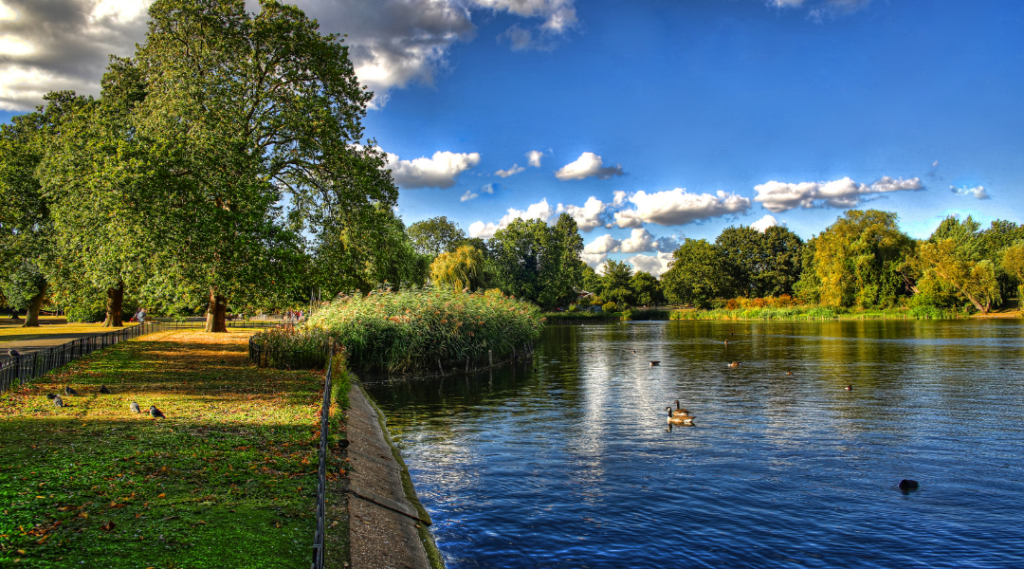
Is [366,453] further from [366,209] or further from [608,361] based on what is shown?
[608,361]

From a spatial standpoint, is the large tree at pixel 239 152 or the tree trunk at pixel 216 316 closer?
the large tree at pixel 239 152

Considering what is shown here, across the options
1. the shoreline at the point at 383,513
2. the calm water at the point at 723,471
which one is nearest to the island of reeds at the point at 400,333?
the calm water at the point at 723,471

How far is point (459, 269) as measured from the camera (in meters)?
52.6

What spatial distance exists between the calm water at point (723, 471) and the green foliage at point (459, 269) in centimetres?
2931

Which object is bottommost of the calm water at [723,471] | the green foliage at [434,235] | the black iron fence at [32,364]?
the calm water at [723,471]

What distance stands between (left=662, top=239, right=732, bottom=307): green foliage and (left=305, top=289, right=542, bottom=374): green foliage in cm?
8821

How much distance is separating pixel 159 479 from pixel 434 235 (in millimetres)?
85669

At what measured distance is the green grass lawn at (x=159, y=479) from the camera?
5.14 m

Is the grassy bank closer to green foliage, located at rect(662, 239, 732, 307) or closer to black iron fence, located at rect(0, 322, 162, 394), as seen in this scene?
green foliage, located at rect(662, 239, 732, 307)

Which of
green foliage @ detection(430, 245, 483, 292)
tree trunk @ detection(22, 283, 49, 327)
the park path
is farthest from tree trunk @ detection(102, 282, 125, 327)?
the park path

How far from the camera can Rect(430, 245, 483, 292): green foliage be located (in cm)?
5182

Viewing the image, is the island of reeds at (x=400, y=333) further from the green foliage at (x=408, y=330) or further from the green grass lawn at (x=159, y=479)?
the green grass lawn at (x=159, y=479)

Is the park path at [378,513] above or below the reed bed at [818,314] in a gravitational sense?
below

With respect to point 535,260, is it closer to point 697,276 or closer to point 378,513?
point 697,276
